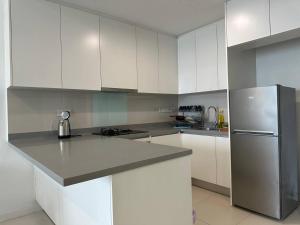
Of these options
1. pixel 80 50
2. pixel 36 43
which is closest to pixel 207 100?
pixel 80 50

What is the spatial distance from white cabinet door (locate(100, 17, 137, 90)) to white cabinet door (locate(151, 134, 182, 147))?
763mm

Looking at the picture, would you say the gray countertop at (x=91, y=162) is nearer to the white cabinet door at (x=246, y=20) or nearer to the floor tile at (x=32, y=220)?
the floor tile at (x=32, y=220)

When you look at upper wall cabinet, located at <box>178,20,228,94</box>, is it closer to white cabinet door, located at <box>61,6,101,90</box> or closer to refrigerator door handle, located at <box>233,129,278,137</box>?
refrigerator door handle, located at <box>233,129,278,137</box>

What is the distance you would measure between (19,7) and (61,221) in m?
1.96

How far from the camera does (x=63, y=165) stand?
3.53 ft

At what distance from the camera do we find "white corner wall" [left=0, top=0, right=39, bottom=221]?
2.24m

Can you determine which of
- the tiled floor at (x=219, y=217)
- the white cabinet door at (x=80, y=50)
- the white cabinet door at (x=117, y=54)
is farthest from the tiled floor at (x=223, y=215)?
the white cabinet door at (x=80, y=50)

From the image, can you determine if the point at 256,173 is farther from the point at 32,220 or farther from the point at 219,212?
the point at 32,220

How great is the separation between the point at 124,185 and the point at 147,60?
90.7 inches

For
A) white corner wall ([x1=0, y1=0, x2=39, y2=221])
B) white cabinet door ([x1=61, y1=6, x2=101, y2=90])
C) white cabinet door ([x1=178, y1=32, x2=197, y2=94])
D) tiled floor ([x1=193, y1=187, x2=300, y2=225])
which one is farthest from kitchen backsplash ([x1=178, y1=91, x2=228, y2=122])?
white corner wall ([x1=0, y1=0, x2=39, y2=221])

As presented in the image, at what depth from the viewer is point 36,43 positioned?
212 centimetres

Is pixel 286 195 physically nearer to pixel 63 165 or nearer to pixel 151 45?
pixel 63 165

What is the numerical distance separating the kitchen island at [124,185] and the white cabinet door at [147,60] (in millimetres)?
1764

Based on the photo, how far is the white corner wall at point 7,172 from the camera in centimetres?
224
